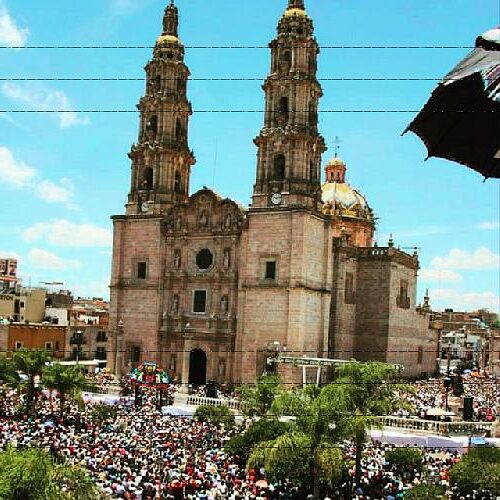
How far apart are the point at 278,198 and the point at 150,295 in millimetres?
10012

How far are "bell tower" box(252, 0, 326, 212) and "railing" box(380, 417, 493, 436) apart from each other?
46.5ft

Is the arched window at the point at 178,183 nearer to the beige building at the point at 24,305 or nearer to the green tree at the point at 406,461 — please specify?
the beige building at the point at 24,305

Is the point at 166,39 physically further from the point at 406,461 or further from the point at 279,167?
the point at 406,461

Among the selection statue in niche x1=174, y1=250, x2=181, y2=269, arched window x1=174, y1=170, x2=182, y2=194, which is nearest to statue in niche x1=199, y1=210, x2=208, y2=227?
statue in niche x1=174, y1=250, x2=181, y2=269

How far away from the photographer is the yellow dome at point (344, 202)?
61.7 meters

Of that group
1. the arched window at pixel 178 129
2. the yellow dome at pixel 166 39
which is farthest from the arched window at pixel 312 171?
the yellow dome at pixel 166 39

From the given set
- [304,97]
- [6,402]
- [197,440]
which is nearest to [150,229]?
[304,97]

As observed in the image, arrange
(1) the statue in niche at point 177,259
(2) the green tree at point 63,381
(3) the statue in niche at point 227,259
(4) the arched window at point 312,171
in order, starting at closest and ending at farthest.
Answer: (2) the green tree at point 63,381, (4) the arched window at point 312,171, (3) the statue in niche at point 227,259, (1) the statue in niche at point 177,259

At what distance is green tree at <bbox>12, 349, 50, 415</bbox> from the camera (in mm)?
32594

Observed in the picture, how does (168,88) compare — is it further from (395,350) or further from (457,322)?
(457,322)

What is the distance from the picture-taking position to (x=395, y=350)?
49.4 meters

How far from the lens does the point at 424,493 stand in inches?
705

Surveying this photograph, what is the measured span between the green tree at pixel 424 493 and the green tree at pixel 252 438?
17.5 ft

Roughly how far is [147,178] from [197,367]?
1200 cm
